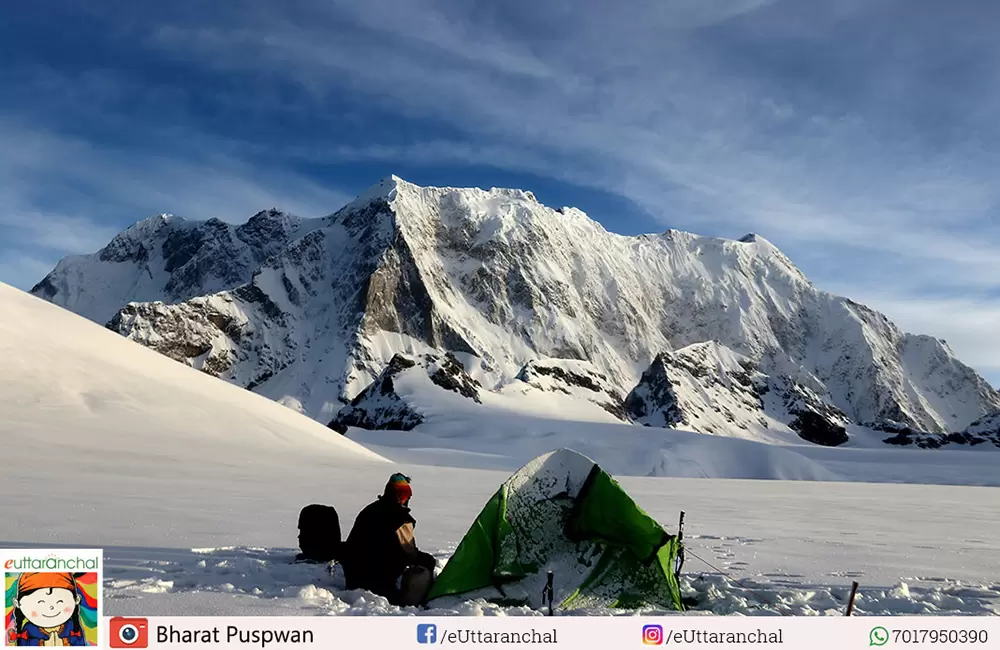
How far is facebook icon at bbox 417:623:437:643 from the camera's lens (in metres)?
4.79

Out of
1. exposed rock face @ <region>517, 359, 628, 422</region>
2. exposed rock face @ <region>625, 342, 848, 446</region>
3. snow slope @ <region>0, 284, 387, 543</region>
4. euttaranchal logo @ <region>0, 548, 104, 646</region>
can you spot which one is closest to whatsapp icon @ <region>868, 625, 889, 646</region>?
euttaranchal logo @ <region>0, 548, 104, 646</region>

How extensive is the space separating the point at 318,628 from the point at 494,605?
5.62 feet

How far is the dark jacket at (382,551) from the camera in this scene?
6.20 metres

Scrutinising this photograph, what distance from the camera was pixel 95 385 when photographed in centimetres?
2075

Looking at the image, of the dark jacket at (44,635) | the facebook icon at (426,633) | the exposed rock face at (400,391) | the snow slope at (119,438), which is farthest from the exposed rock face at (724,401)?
the dark jacket at (44,635)

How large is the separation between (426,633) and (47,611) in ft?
8.29

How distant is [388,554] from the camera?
621 centimetres

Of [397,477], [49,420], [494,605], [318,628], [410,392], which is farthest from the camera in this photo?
[410,392]

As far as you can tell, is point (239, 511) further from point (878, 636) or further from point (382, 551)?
point (878, 636)

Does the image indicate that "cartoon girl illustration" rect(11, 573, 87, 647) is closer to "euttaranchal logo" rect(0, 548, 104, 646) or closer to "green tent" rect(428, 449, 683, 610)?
"euttaranchal logo" rect(0, 548, 104, 646)

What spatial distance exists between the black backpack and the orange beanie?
2870 mm

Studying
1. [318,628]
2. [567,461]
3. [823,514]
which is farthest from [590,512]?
[823,514]

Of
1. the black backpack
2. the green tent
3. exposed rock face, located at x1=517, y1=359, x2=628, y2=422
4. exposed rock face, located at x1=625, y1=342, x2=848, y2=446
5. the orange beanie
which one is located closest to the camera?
the orange beanie

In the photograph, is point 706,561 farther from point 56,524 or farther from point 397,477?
point 56,524
